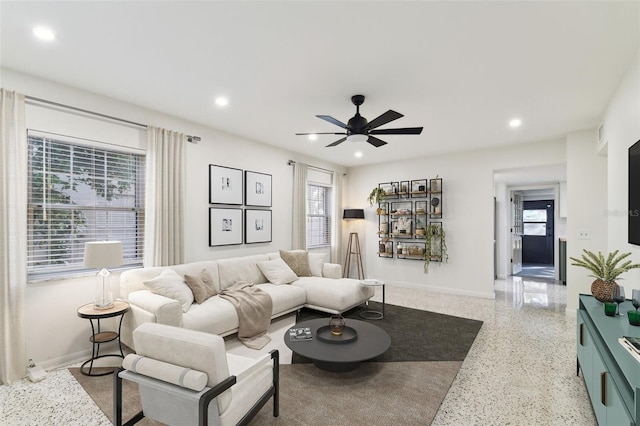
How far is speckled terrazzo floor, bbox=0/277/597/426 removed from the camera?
2.26 meters

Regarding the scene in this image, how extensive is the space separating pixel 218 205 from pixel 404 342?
3180 mm

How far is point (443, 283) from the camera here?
6199mm

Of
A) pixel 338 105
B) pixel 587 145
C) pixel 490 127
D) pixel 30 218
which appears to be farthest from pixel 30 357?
pixel 587 145

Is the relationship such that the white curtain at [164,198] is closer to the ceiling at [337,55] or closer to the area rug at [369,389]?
the ceiling at [337,55]

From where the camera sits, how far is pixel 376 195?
22.5ft

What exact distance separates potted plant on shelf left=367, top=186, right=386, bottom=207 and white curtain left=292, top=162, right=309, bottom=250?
1.62 metres

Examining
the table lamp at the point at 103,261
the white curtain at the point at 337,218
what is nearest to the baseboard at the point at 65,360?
the table lamp at the point at 103,261

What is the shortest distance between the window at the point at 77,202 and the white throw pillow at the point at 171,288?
65 cm

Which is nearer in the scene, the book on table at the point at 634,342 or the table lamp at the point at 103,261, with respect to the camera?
the book on table at the point at 634,342

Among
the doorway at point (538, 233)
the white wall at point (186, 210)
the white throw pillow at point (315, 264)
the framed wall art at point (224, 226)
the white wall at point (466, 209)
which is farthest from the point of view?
the doorway at point (538, 233)

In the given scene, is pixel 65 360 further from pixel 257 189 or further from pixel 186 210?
pixel 257 189

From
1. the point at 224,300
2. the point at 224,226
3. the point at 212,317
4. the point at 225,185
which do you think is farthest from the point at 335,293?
the point at 225,185

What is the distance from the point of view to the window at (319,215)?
6719 mm

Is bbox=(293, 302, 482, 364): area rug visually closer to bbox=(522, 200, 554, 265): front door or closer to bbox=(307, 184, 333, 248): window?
bbox=(307, 184, 333, 248): window
